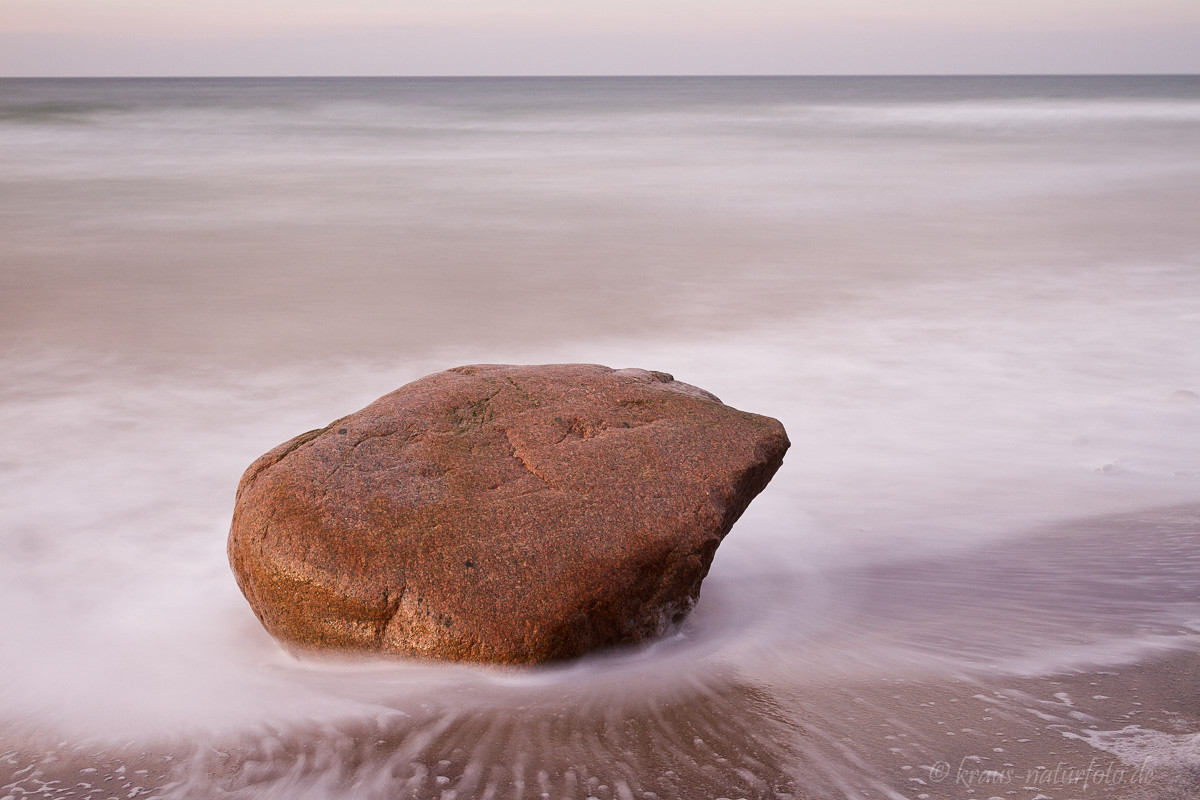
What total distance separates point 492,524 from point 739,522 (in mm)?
1725

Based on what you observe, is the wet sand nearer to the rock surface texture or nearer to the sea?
the sea

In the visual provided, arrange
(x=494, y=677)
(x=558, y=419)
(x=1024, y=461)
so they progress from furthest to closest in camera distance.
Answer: (x=1024, y=461) → (x=558, y=419) → (x=494, y=677)

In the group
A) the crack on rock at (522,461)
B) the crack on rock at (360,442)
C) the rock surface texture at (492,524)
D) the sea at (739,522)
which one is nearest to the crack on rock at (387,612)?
the rock surface texture at (492,524)

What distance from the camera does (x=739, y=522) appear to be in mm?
4754

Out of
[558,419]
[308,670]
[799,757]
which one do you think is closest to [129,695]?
[308,670]

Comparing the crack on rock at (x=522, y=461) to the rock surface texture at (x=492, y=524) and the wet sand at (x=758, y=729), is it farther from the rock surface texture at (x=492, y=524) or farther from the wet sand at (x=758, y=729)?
the wet sand at (x=758, y=729)

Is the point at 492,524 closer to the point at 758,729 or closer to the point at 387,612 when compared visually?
the point at 387,612

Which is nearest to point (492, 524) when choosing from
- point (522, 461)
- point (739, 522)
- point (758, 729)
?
point (522, 461)

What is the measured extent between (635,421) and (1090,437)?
10.9 feet

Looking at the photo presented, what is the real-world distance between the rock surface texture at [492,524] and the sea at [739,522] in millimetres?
157

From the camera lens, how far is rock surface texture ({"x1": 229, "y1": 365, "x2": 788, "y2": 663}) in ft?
10.5

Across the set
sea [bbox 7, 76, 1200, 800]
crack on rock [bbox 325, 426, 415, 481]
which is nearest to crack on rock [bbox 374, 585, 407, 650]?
sea [bbox 7, 76, 1200, 800]

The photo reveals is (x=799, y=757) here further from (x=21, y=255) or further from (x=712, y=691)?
(x=21, y=255)

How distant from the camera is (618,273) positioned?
10977mm
